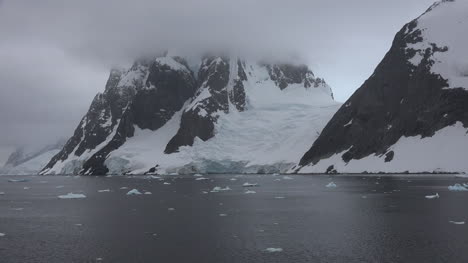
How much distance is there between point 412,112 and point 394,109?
956 cm

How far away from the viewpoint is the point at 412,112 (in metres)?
160

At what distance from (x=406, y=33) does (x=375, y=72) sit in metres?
17.9

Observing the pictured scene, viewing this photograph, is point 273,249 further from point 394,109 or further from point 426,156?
point 394,109

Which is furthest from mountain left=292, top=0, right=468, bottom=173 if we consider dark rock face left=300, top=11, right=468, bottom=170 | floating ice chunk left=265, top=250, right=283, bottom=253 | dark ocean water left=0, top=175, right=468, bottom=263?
floating ice chunk left=265, top=250, right=283, bottom=253

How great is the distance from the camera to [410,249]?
28.1 meters

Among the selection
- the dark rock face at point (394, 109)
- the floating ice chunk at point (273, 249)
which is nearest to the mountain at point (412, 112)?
the dark rock face at point (394, 109)

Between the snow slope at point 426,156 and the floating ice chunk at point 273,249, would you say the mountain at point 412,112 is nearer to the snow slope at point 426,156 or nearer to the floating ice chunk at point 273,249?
the snow slope at point 426,156

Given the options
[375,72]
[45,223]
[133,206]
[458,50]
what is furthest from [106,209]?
[375,72]

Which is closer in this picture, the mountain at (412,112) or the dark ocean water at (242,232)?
the dark ocean water at (242,232)

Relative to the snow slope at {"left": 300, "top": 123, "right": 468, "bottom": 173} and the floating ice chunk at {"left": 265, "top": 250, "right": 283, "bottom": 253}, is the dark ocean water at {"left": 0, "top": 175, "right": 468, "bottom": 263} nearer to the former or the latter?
the floating ice chunk at {"left": 265, "top": 250, "right": 283, "bottom": 253}

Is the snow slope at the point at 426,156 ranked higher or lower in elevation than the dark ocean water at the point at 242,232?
higher

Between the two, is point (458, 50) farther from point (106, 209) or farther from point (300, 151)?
point (106, 209)

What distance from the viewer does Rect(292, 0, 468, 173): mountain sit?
142375 millimetres

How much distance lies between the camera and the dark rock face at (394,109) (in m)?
151
